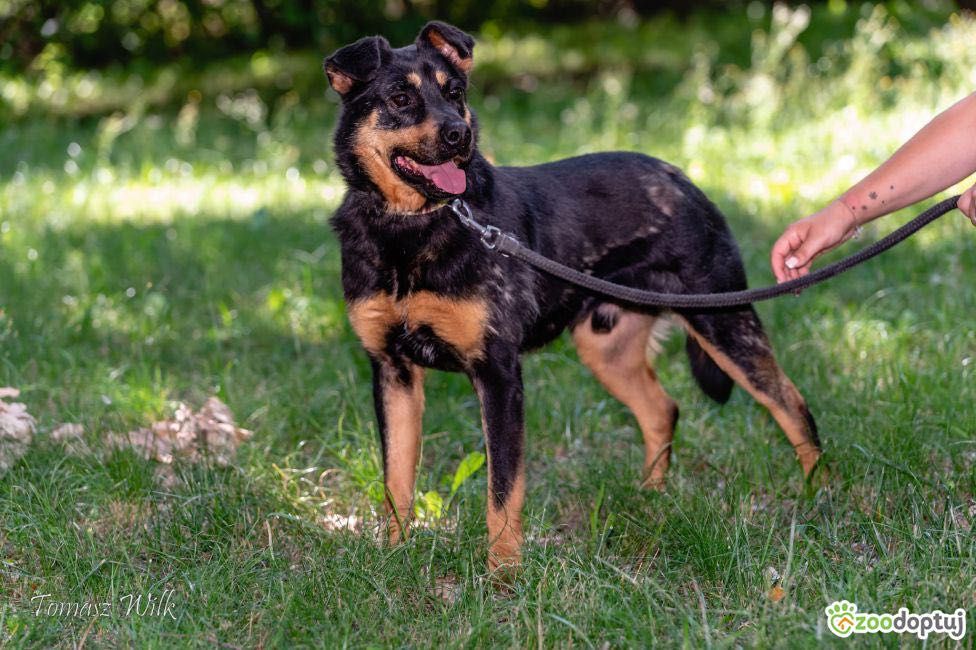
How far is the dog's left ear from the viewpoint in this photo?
162 inches

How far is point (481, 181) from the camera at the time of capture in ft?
13.2

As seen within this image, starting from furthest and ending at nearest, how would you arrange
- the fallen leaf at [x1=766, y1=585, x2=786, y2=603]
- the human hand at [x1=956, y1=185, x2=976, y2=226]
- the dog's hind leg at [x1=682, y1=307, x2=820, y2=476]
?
the dog's hind leg at [x1=682, y1=307, x2=820, y2=476], the fallen leaf at [x1=766, y1=585, x2=786, y2=603], the human hand at [x1=956, y1=185, x2=976, y2=226]

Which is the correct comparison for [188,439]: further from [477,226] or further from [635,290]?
[635,290]

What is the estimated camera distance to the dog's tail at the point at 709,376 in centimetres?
464

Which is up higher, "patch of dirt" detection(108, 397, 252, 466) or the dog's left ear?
the dog's left ear

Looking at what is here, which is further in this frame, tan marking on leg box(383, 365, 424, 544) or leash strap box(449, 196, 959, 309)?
tan marking on leg box(383, 365, 424, 544)

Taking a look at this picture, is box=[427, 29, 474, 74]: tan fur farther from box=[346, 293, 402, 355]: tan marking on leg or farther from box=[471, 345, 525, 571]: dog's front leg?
box=[471, 345, 525, 571]: dog's front leg

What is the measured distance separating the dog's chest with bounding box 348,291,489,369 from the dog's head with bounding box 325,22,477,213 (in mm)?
351

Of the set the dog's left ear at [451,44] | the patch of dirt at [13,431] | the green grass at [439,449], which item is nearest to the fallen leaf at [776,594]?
the green grass at [439,449]

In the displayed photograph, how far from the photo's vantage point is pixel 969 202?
318 cm

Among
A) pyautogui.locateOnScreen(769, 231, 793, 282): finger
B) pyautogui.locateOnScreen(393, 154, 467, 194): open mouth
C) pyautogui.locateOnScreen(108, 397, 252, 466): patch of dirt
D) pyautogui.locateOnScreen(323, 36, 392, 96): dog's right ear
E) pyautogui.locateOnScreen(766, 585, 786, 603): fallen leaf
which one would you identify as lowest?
pyautogui.locateOnScreen(108, 397, 252, 466): patch of dirt

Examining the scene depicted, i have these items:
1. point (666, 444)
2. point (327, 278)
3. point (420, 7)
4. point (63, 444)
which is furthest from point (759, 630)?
point (420, 7)

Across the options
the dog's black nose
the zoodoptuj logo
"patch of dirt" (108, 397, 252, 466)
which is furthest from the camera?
"patch of dirt" (108, 397, 252, 466)
